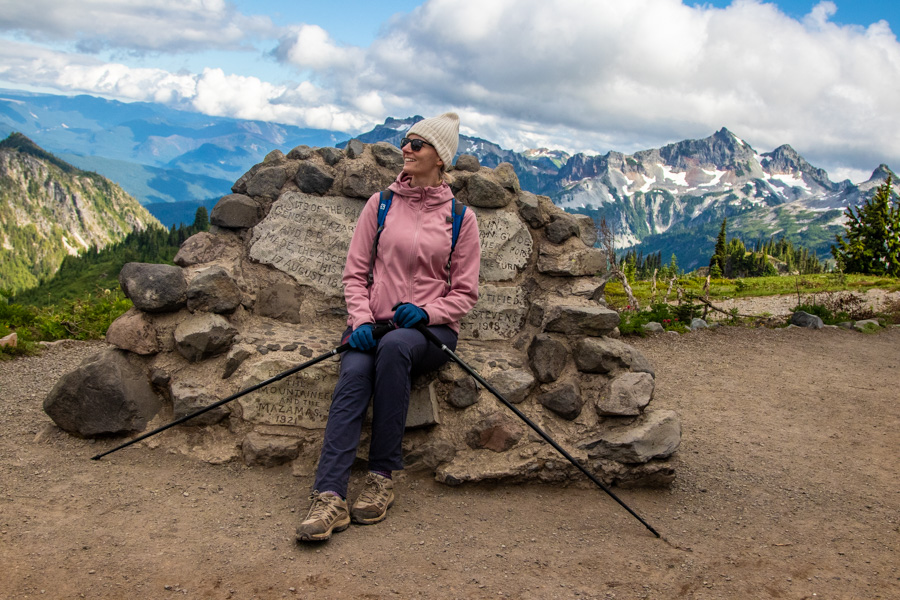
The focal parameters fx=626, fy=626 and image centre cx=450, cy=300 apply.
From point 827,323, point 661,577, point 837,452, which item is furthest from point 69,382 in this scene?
point 827,323

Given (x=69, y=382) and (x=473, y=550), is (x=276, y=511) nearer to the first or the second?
(x=473, y=550)

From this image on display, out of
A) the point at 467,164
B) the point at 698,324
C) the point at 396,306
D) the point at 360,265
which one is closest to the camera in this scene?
the point at 396,306

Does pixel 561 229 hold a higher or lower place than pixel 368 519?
higher

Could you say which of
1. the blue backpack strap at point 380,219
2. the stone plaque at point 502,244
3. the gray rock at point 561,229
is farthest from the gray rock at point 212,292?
the gray rock at point 561,229

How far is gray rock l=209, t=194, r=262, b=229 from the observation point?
6.76m

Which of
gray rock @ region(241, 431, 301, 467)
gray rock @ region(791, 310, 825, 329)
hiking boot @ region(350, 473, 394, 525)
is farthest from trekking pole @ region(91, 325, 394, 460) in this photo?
gray rock @ region(791, 310, 825, 329)

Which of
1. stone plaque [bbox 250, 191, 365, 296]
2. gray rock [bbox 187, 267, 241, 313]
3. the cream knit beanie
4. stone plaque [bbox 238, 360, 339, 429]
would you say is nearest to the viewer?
the cream knit beanie

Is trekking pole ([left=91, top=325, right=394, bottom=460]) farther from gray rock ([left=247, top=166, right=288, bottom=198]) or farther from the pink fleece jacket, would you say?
gray rock ([left=247, top=166, right=288, bottom=198])

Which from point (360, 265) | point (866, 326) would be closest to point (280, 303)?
point (360, 265)

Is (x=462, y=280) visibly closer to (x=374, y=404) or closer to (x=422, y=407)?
(x=422, y=407)

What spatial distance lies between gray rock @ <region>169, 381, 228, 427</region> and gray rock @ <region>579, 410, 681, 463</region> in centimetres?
333

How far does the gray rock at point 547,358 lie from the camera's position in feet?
20.1

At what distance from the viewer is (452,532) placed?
4.66 m

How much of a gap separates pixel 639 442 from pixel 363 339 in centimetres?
265
